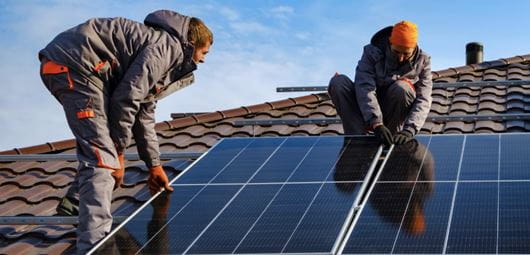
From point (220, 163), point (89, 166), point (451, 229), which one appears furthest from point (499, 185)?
point (89, 166)

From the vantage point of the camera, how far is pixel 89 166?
624cm

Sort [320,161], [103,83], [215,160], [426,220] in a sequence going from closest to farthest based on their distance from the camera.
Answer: [426,220]
[103,83]
[320,161]
[215,160]

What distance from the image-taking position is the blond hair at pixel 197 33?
6.68 meters

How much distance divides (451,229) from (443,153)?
5.05ft

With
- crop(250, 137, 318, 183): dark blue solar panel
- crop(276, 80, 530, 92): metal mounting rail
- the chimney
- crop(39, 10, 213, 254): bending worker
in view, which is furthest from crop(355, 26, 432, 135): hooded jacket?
the chimney

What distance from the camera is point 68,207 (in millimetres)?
7043

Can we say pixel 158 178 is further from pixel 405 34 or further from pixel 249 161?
pixel 405 34

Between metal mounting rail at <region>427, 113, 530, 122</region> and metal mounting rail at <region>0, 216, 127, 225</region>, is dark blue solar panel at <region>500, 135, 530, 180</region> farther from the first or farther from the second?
metal mounting rail at <region>0, 216, 127, 225</region>

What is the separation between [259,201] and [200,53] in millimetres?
1120

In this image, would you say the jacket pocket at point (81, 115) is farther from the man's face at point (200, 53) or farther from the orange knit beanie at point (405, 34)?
the orange knit beanie at point (405, 34)

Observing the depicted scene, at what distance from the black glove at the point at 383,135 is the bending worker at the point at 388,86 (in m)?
0.17

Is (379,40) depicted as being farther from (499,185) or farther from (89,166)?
(89,166)

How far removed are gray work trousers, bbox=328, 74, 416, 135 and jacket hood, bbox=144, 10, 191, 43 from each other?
1.94m

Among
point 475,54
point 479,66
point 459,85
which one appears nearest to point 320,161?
point 459,85
